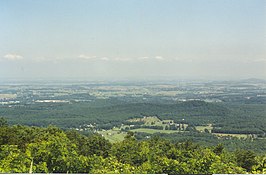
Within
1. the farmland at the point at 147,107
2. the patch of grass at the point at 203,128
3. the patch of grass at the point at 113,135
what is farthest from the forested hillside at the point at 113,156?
the patch of grass at the point at 203,128

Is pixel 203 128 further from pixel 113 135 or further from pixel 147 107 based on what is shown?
pixel 113 135

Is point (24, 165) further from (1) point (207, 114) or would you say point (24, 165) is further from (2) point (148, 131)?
(1) point (207, 114)

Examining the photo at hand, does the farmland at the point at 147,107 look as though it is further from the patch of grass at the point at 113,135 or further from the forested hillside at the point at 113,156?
the forested hillside at the point at 113,156

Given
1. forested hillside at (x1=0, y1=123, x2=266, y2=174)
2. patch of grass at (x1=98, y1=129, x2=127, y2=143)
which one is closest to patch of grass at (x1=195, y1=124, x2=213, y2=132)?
forested hillside at (x1=0, y1=123, x2=266, y2=174)

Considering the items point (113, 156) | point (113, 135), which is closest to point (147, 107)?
point (113, 135)

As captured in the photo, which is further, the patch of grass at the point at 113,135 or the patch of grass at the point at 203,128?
the patch of grass at the point at 203,128

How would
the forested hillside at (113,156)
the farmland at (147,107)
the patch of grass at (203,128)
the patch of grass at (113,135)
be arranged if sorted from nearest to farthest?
the forested hillside at (113,156), the farmland at (147,107), the patch of grass at (113,135), the patch of grass at (203,128)

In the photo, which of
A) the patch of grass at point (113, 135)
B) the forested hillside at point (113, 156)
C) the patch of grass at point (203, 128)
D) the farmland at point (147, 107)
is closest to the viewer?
the forested hillside at point (113, 156)

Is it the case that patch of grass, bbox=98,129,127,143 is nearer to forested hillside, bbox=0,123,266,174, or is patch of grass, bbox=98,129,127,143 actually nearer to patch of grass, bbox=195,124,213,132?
forested hillside, bbox=0,123,266,174

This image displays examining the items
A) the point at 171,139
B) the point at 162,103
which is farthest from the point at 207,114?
the point at 171,139
